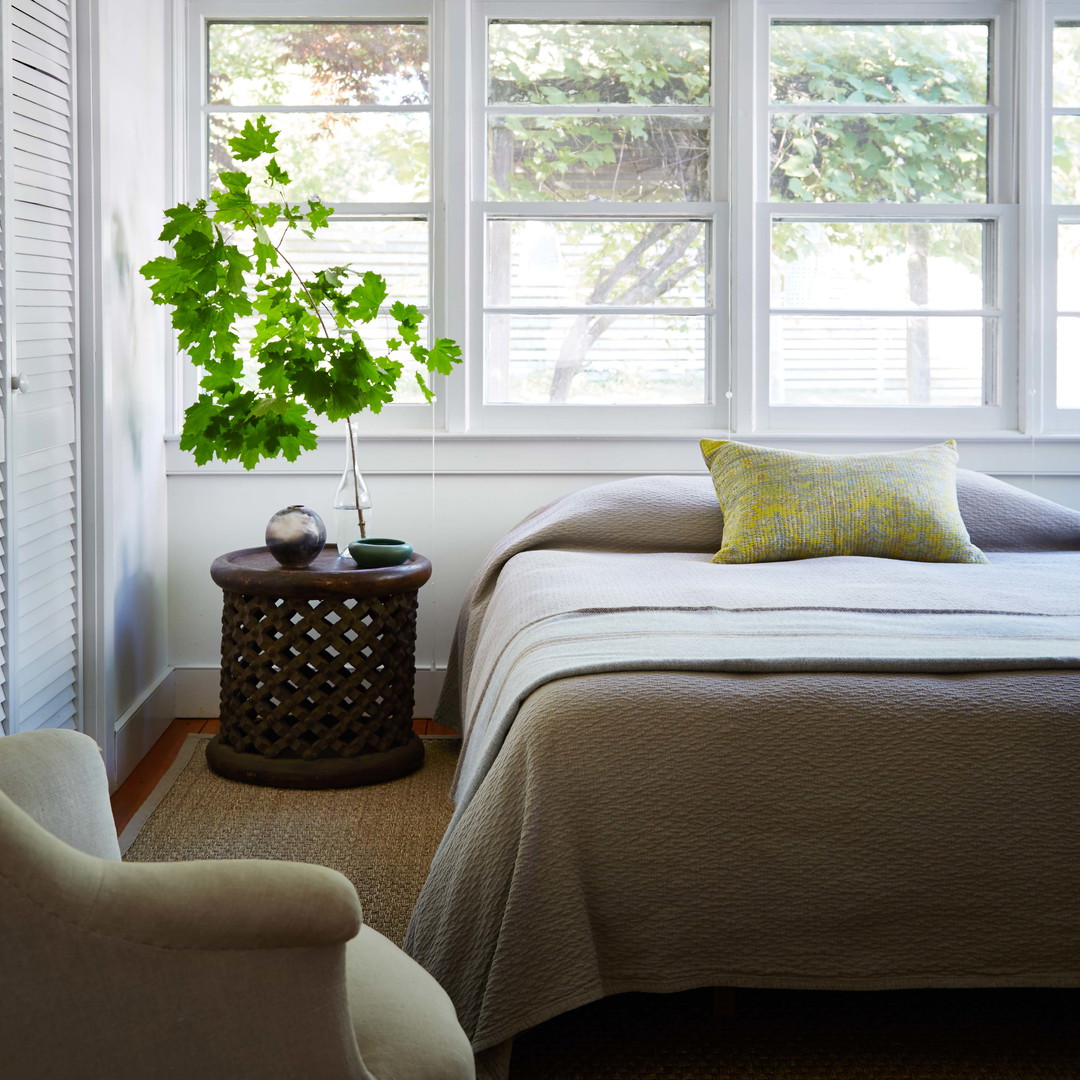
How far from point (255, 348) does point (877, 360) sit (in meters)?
1.76

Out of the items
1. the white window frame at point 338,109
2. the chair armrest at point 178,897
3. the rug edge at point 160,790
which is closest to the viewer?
the chair armrest at point 178,897

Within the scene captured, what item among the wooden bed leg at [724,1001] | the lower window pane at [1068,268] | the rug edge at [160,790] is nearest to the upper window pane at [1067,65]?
the lower window pane at [1068,268]

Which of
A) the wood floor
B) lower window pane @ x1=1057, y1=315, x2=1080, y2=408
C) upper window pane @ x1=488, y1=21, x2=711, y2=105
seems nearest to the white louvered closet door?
the wood floor

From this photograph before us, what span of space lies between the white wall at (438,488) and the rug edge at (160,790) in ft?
0.84

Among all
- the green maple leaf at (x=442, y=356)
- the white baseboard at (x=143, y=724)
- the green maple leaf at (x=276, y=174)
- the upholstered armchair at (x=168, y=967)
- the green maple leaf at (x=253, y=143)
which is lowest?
the white baseboard at (x=143, y=724)

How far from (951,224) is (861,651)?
2121mm

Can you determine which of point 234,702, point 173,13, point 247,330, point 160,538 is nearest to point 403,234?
point 247,330

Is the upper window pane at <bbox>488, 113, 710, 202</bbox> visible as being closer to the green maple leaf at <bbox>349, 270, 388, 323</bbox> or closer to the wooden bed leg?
the green maple leaf at <bbox>349, 270, 388, 323</bbox>

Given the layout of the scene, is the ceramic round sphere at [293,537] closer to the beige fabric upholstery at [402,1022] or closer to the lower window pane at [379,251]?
the lower window pane at [379,251]

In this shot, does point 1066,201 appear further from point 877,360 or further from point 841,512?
point 841,512

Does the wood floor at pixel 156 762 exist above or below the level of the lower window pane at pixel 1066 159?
below

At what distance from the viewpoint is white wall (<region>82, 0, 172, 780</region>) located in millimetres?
2611

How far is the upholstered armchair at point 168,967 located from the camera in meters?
0.91

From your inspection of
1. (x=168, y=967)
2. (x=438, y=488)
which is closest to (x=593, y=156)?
(x=438, y=488)
